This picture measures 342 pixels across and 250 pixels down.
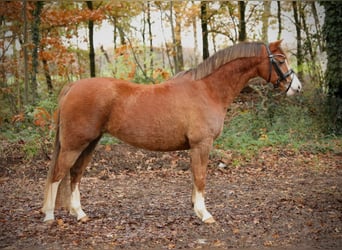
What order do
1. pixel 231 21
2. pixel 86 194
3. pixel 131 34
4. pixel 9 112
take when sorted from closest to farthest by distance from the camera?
pixel 86 194, pixel 9 112, pixel 231 21, pixel 131 34

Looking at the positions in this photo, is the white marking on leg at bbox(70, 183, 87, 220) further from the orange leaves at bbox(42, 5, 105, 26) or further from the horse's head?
the orange leaves at bbox(42, 5, 105, 26)

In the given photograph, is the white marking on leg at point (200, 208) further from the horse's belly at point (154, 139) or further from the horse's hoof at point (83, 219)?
the horse's hoof at point (83, 219)

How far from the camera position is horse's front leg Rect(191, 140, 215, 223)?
164 inches

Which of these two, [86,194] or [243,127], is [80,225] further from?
[243,127]

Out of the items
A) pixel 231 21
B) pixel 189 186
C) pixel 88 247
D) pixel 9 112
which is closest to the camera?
pixel 88 247

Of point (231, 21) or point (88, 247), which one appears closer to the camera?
point (88, 247)

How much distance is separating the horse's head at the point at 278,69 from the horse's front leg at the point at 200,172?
102 cm

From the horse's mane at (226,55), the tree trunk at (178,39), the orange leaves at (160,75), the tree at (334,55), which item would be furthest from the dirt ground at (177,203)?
the tree trunk at (178,39)

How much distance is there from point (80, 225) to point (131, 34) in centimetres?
1235

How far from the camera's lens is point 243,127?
8.95 meters

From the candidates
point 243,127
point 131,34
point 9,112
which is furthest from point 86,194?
point 131,34

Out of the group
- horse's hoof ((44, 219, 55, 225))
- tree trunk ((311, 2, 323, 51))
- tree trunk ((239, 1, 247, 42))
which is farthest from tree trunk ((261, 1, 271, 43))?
horse's hoof ((44, 219, 55, 225))

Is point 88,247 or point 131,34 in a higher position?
point 131,34

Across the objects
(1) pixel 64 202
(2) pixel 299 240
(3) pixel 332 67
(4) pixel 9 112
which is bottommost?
(2) pixel 299 240
